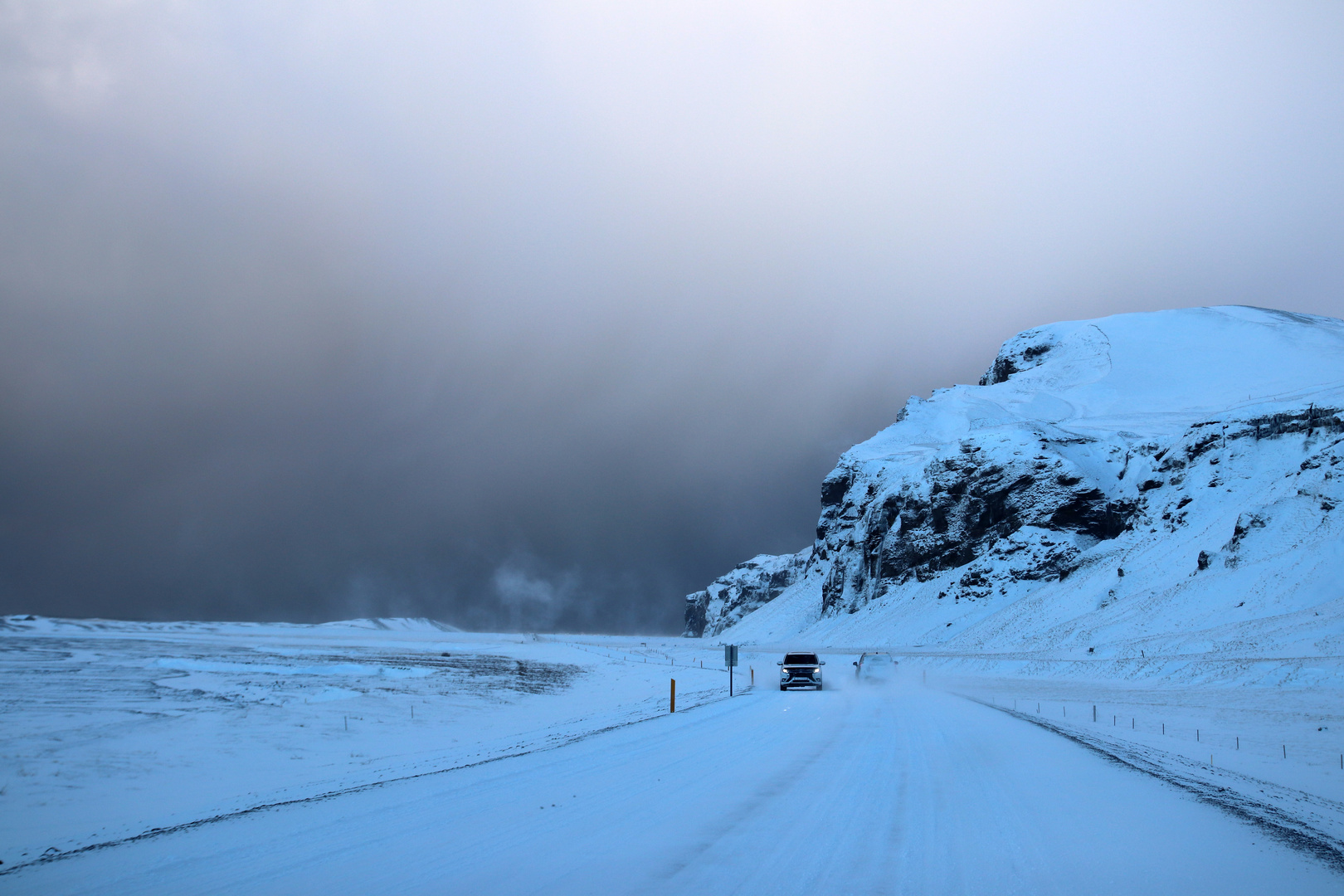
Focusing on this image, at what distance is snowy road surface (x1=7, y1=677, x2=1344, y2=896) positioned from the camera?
7406 millimetres

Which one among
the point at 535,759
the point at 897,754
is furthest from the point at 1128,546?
the point at 535,759

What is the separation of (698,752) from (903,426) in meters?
140

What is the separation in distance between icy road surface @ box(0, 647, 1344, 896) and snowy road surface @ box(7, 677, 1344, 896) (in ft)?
0.11

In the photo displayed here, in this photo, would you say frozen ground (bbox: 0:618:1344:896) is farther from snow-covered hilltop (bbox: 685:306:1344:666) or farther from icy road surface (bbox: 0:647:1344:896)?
snow-covered hilltop (bbox: 685:306:1344:666)

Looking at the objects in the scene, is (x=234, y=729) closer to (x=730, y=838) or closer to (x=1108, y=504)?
(x=730, y=838)

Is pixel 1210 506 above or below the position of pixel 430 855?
above

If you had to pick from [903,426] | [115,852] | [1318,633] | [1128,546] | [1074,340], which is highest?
[1074,340]

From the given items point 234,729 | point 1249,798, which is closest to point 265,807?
point 234,729

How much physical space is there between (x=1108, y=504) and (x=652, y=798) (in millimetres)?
85094

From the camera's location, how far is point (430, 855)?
8195 millimetres

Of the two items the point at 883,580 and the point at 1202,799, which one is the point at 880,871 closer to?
the point at 1202,799

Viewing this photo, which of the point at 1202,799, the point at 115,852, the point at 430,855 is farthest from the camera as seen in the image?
the point at 1202,799

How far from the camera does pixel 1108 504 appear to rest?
83.5 meters

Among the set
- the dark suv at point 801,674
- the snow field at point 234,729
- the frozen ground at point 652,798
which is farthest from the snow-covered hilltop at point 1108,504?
the snow field at point 234,729
